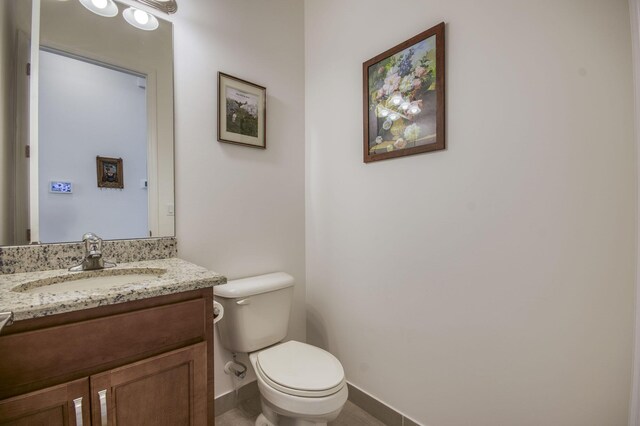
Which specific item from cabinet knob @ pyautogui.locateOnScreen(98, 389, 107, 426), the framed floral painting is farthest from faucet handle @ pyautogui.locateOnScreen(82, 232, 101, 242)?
the framed floral painting

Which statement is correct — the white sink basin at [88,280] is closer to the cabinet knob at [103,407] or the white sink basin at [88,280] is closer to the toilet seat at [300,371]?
the cabinet knob at [103,407]

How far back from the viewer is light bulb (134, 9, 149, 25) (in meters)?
1.35

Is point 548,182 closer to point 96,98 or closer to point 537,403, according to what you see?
point 537,403

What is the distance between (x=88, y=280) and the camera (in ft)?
3.61

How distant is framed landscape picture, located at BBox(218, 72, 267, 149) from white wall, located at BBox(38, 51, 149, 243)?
1.27 feet

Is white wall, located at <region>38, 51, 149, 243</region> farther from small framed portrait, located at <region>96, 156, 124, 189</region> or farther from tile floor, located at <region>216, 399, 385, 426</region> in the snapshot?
tile floor, located at <region>216, 399, 385, 426</region>

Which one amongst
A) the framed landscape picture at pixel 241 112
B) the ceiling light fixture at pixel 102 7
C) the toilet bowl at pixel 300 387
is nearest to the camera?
the toilet bowl at pixel 300 387

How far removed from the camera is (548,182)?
3.25 feet

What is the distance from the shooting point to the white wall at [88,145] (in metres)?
1.16

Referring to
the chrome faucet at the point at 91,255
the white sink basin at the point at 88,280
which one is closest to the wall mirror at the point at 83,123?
the chrome faucet at the point at 91,255

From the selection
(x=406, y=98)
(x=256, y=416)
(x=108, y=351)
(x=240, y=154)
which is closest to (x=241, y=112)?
(x=240, y=154)

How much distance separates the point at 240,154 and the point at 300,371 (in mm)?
1208

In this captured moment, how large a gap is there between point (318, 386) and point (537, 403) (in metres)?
0.81

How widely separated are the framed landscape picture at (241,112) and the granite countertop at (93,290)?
0.79 meters
